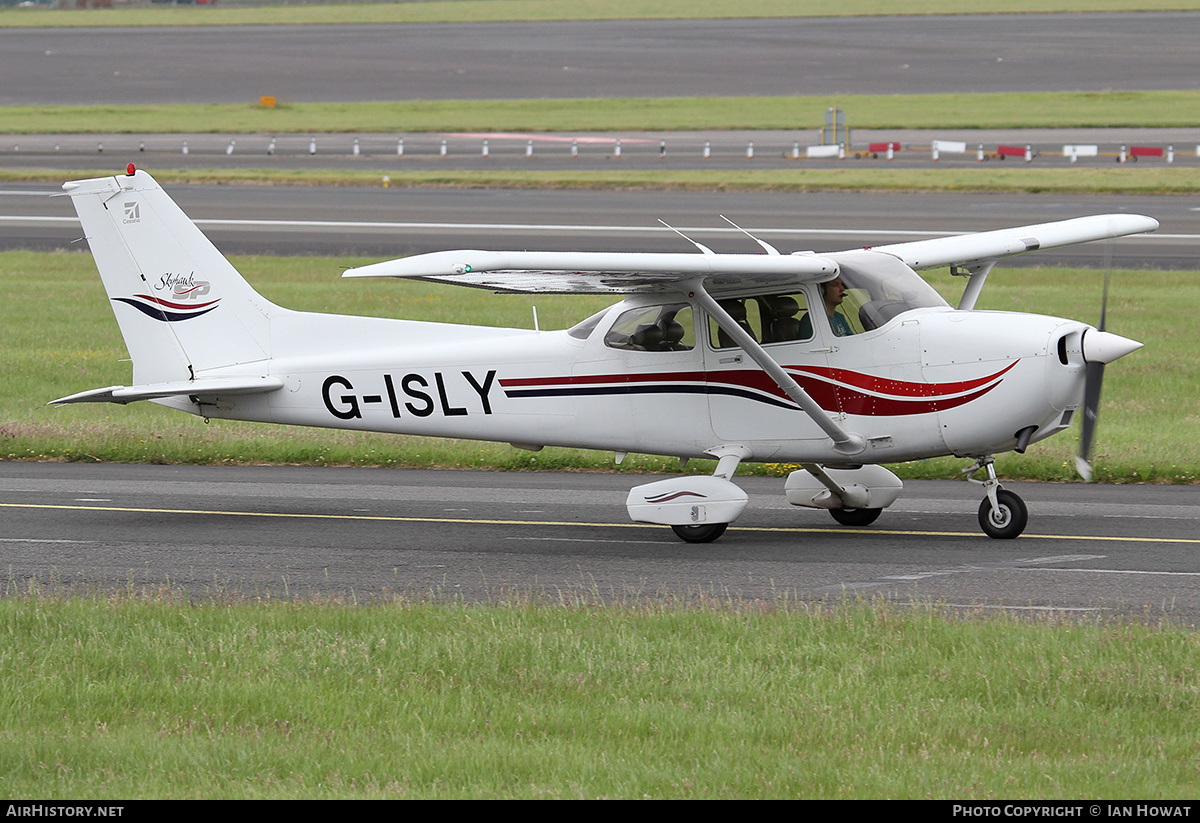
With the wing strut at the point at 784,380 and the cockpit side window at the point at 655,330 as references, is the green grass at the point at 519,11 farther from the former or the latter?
the wing strut at the point at 784,380

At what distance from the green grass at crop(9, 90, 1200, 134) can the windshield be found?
147ft

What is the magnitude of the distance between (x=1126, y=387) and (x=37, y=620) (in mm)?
14614

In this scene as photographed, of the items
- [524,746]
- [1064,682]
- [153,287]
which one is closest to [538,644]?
[524,746]

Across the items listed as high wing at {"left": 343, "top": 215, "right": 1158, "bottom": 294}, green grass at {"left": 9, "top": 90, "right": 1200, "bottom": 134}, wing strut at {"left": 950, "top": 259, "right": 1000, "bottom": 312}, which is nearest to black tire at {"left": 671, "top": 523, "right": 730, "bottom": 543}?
high wing at {"left": 343, "top": 215, "right": 1158, "bottom": 294}

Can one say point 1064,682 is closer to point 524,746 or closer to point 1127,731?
point 1127,731

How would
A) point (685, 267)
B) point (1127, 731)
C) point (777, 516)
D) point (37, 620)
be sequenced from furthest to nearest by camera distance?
1. point (777, 516)
2. point (685, 267)
3. point (37, 620)
4. point (1127, 731)

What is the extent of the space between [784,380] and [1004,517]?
7.17 ft

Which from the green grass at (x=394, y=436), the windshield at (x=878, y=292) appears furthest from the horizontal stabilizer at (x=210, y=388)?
the windshield at (x=878, y=292)

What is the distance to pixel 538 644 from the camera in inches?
328

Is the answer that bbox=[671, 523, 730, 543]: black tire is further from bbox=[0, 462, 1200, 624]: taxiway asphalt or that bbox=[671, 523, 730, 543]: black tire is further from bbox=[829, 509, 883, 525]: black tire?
bbox=[829, 509, 883, 525]: black tire

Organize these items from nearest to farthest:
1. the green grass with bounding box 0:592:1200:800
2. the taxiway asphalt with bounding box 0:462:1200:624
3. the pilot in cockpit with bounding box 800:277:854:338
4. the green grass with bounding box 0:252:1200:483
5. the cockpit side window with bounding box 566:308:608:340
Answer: the green grass with bounding box 0:592:1200:800
the taxiway asphalt with bounding box 0:462:1200:624
the pilot in cockpit with bounding box 800:277:854:338
the cockpit side window with bounding box 566:308:608:340
the green grass with bounding box 0:252:1200:483

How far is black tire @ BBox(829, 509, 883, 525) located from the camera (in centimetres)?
1277

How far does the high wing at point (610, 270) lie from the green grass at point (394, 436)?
414 cm

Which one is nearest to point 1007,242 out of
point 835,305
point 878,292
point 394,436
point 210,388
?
point 878,292
